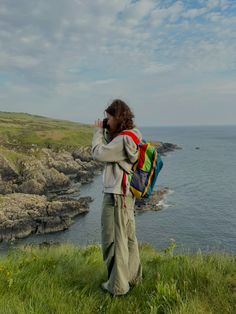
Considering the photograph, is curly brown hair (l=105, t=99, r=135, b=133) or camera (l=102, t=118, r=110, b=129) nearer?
curly brown hair (l=105, t=99, r=135, b=133)

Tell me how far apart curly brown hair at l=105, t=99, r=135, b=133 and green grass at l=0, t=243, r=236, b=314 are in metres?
2.03

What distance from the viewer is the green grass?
4004mm

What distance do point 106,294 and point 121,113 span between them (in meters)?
2.35

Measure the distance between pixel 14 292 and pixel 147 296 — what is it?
162 centimetres

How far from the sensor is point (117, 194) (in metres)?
4.83

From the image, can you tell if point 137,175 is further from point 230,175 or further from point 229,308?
point 230,175

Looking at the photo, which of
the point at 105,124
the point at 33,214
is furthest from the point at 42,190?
the point at 105,124

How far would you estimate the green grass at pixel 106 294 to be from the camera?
400 centimetres

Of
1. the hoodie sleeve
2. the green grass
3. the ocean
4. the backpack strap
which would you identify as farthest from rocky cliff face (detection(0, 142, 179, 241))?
the backpack strap

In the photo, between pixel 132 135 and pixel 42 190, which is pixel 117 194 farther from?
pixel 42 190

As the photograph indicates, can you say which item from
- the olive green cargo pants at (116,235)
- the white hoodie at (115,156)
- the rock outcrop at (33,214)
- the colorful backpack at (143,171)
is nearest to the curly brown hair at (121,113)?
the white hoodie at (115,156)

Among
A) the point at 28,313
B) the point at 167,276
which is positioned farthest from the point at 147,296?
the point at 28,313

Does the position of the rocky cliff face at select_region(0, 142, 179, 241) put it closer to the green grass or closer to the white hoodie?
the green grass

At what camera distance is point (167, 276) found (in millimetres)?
5023
